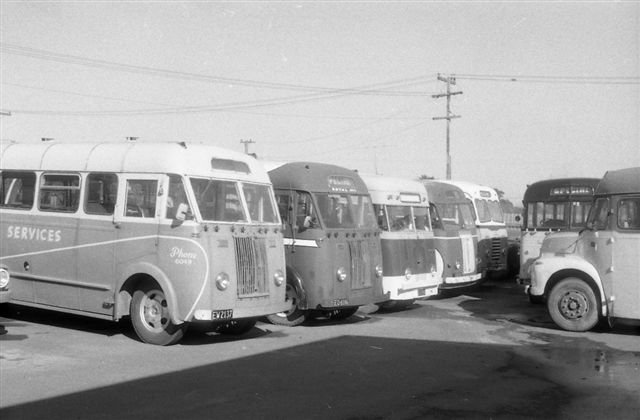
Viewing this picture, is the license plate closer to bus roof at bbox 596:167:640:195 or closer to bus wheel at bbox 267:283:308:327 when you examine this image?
bus wheel at bbox 267:283:308:327

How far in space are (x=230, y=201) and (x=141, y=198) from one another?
132 cm

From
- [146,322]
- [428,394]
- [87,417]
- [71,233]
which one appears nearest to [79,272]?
[71,233]

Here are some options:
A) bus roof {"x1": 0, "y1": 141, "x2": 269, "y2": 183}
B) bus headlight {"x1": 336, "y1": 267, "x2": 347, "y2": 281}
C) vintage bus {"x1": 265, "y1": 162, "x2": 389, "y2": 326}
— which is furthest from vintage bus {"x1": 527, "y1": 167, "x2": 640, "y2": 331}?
bus roof {"x1": 0, "y1": 141, "x2": 269, "y2": 183}

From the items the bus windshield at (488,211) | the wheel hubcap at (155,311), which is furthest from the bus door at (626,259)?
the bus windshield at (488,211)

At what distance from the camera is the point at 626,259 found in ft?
39.3

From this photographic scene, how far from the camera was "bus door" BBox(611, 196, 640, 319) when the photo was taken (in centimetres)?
1185

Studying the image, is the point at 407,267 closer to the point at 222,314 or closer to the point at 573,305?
the point at 573,305

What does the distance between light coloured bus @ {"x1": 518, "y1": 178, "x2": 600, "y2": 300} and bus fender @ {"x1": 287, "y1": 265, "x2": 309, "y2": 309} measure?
692 centimetres

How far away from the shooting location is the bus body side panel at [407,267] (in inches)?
558

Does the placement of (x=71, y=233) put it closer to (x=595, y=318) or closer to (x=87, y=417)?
(x=87, y=417)

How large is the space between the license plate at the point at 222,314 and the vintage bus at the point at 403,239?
15.0 feet

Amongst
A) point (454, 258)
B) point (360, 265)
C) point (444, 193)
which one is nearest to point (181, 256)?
point (360, 265)

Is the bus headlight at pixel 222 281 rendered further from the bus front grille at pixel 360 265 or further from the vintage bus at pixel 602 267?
the vintage bus at pixel 602 267

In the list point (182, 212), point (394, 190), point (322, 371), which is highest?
point (394, 190)
